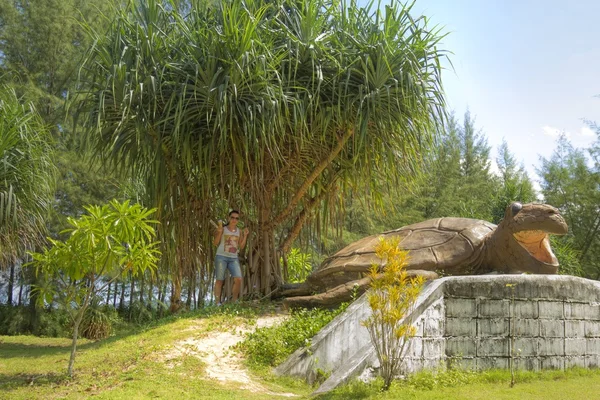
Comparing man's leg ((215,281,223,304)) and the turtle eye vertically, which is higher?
the turtle eye

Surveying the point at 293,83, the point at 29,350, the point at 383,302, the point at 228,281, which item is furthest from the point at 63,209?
the point at 383,302

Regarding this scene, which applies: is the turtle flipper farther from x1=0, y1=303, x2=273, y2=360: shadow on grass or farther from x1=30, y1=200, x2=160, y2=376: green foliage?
x1=30, y1=200, x2=160, y2=376: green foliage

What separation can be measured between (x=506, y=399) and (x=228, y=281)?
4158 millimetres

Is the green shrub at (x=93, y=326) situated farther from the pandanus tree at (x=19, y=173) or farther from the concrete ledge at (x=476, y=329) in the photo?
the concrete ledge at (x=476, y=329)

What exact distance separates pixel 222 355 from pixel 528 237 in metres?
3.44

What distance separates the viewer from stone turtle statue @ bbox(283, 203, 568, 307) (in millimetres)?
6113

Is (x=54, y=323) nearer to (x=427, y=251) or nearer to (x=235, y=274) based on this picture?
(x=235, y=274)

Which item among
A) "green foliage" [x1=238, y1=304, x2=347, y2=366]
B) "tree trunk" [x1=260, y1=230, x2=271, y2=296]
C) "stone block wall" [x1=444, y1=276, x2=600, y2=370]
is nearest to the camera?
"stone block wall" [x1=444, y1=276, x2=600, y2=370]

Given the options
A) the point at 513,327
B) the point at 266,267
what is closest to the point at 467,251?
the point at 513,327

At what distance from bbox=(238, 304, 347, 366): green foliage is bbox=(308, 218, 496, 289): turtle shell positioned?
854 mm

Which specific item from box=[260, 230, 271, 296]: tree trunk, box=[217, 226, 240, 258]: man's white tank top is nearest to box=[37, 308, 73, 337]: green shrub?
box=[260, 230, 271, 296]: tree trunk

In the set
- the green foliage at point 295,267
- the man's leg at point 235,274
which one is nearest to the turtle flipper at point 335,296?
the man's leg at point 235,274

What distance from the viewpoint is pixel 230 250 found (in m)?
7.23

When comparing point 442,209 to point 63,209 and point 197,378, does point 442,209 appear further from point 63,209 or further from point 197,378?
point 197,378
